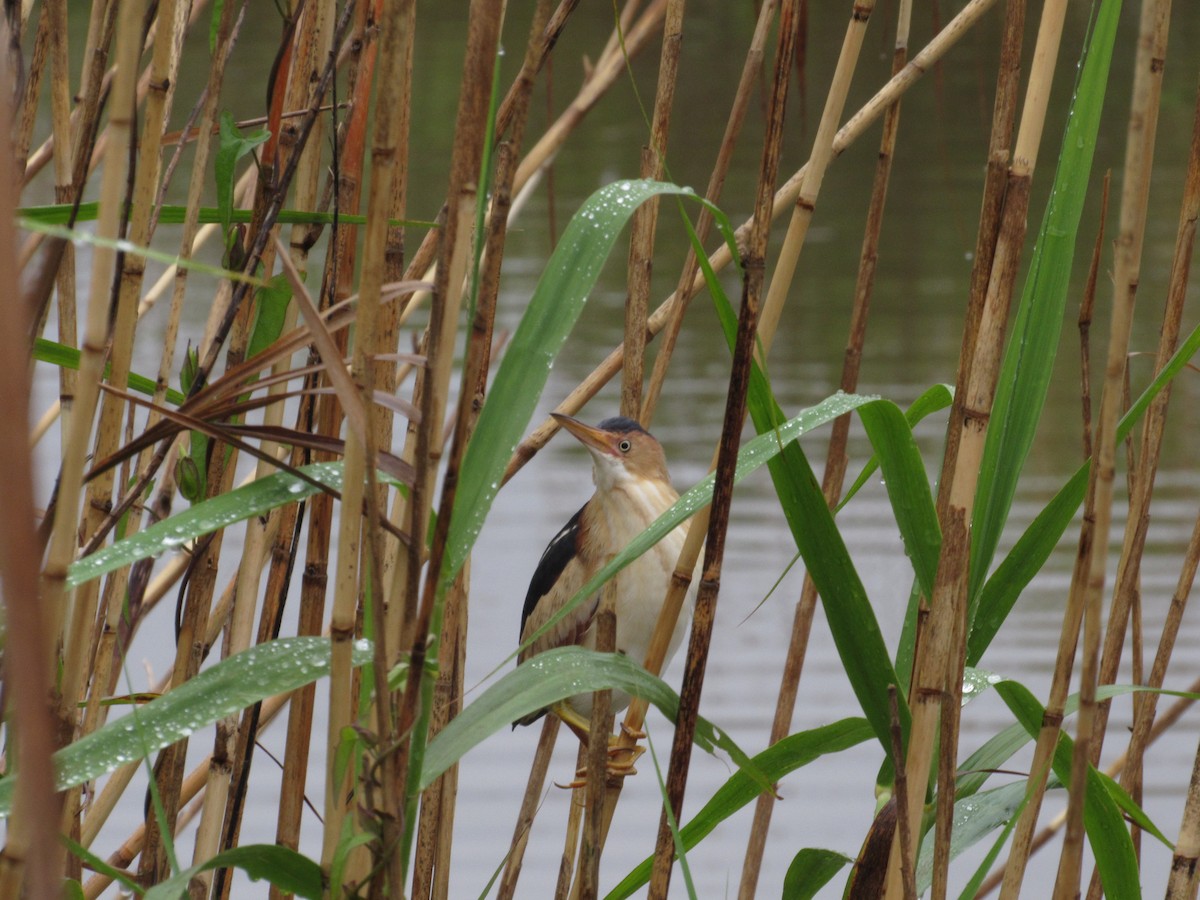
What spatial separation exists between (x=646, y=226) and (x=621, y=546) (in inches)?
20.2

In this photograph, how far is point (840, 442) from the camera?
146 centimetres

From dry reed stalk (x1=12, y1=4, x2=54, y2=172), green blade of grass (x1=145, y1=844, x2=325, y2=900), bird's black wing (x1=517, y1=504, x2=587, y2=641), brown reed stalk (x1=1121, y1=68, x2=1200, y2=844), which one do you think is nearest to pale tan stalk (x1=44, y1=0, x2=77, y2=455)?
dry reed stalk (x1=12, y1=4, x2=54, y2=172)

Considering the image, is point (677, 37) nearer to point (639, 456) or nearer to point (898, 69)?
point (898, 69)

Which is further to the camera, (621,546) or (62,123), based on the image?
(621,546)

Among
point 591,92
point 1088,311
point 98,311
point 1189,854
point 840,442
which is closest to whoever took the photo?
point 98,311

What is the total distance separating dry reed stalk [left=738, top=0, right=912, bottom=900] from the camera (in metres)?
1.20

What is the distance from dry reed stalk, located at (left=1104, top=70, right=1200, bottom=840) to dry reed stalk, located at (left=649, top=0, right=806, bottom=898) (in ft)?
1.43

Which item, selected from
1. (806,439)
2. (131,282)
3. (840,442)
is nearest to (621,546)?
(840,442)

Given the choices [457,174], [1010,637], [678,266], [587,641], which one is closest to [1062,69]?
[678,266]

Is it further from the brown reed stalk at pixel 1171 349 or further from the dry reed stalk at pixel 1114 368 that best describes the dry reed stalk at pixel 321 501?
the brown reed stalk at pixel 1171 349

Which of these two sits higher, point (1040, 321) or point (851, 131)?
point (851, 131)

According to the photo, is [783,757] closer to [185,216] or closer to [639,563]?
[185,216]

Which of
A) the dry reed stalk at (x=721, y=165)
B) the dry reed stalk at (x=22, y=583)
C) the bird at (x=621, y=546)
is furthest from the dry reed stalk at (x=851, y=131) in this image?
the dry reed stalk at (x=22, y=583)

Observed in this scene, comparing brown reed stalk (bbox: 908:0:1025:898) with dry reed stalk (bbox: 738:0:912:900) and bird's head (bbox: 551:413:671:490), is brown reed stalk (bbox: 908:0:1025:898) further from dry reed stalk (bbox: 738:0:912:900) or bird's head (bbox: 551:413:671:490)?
bird's head (bbox: 551:413:671:490)
